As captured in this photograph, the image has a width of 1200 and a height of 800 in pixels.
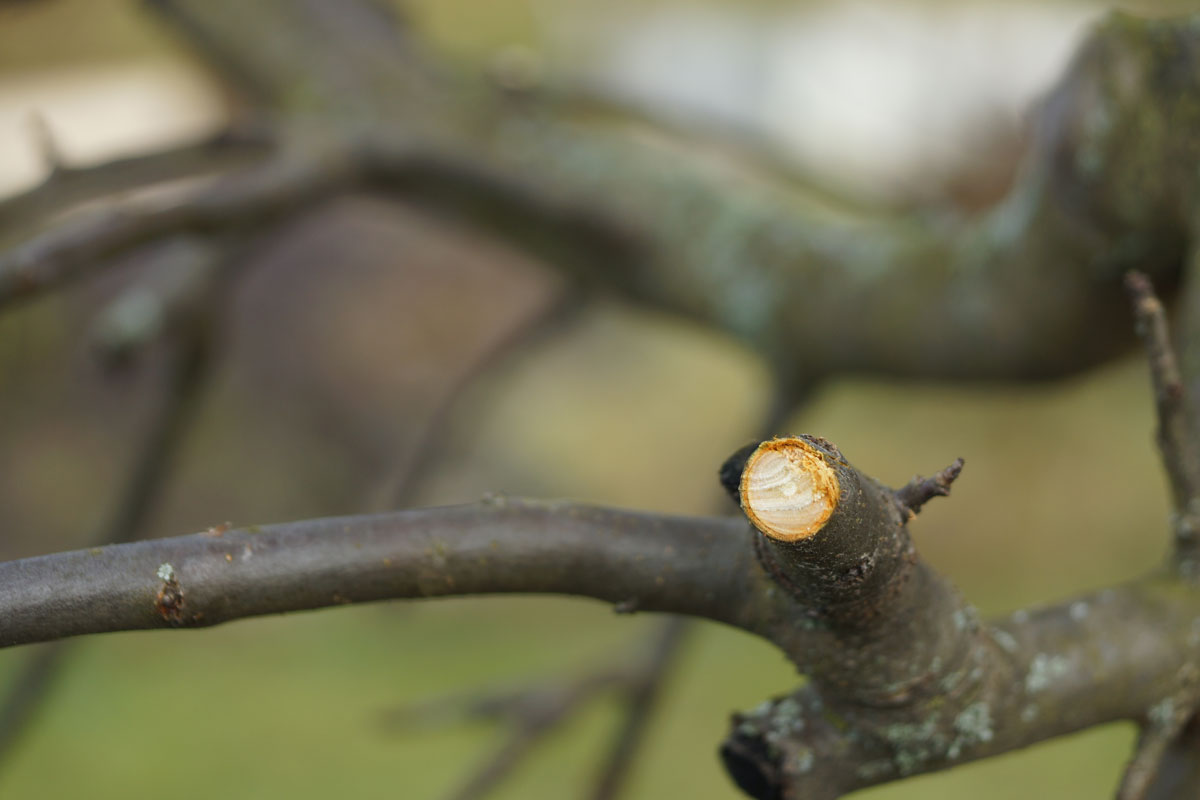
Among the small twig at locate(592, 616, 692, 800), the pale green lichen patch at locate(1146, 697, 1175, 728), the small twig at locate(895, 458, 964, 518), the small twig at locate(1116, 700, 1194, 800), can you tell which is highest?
the small twig at locate(592, 616, 692, 800)

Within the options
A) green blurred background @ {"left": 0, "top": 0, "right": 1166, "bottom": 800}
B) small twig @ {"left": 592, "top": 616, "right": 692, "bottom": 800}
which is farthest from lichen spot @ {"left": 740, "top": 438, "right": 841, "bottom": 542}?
green blurred background @ {"left": 0, "top": 0, "right": 1166, "bottom": 800}

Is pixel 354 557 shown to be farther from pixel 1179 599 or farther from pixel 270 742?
pixel 270 742

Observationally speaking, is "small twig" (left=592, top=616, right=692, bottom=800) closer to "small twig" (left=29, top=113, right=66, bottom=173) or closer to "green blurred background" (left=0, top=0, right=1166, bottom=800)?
"small twig" (left=29, top=113, right=66, bottom=173)

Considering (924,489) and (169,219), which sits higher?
(169,219)

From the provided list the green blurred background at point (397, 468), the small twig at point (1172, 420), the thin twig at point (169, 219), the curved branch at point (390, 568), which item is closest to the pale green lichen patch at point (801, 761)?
the curved branch at point (390, 568)

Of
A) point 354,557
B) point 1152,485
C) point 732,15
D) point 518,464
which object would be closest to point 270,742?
point 518,464

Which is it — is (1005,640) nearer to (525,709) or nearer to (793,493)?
(793,493)

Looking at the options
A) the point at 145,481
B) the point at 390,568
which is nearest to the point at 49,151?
the point at 145,481
